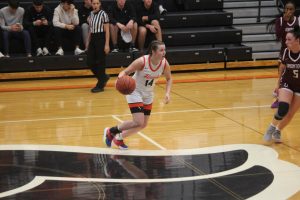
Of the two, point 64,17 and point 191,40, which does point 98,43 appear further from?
point 191,40

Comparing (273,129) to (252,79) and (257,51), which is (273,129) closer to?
(252,79)

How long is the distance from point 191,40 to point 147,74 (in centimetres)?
855

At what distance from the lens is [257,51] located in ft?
57.5

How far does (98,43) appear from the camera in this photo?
45.2ft

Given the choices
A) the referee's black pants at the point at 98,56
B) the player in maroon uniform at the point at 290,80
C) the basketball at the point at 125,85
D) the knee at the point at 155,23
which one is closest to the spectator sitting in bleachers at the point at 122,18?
the knee at the point at 155,23

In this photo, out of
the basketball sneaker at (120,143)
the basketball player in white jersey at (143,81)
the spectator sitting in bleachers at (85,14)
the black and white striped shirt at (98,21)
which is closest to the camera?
the basketball player in white jersey at (143,81)

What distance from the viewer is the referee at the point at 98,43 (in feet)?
44.5

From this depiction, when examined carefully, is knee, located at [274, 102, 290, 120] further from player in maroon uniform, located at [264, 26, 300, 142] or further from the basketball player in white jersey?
the basketball player in white jersey

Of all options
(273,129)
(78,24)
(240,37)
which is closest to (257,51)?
(240,37)

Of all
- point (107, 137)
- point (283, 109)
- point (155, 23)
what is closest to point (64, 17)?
point (155, 23)

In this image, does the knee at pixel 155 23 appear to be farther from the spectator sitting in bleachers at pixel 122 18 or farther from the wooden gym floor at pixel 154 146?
the wooden gym floor at pixel 154 146

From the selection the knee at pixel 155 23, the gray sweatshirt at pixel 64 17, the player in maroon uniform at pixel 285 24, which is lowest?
the knee at pixel 155 23

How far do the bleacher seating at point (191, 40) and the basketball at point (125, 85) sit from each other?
7.45 meters

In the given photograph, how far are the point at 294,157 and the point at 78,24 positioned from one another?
28.7 feet
